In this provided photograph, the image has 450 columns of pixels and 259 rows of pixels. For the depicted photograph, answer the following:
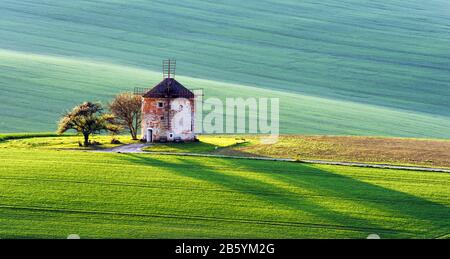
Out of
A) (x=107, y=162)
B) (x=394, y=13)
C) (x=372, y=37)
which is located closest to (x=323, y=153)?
(x=107, y=162)

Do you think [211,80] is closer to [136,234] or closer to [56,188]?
[56,188]

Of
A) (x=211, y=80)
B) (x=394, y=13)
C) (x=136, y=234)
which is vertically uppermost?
(x=394, y=13)

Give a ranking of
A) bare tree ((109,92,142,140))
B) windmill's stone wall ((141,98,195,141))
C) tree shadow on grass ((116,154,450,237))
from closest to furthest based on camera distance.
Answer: tree shadow on grass ((116,154,450,237))
windmill's stone wall ((141,98,195,141))
bare tree ((109,92,142,140))

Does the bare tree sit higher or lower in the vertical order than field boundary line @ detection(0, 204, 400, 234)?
higher

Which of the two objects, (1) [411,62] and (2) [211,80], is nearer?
(2) [211,80]

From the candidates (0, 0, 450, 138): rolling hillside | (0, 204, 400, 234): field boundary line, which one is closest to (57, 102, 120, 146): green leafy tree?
(0, 0, 450, 138): rolling hillside

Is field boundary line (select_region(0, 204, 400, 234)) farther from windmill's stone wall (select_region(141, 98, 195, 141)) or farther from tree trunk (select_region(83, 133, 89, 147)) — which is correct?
windmill's stone wall (select_region(141, 98, 195, 141))

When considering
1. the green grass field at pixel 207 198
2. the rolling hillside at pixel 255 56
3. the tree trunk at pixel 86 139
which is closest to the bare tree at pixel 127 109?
the tree trunk at pixel 86 139

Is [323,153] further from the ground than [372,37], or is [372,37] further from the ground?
[372,37]

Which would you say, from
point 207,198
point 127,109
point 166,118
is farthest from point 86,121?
point 207,198
